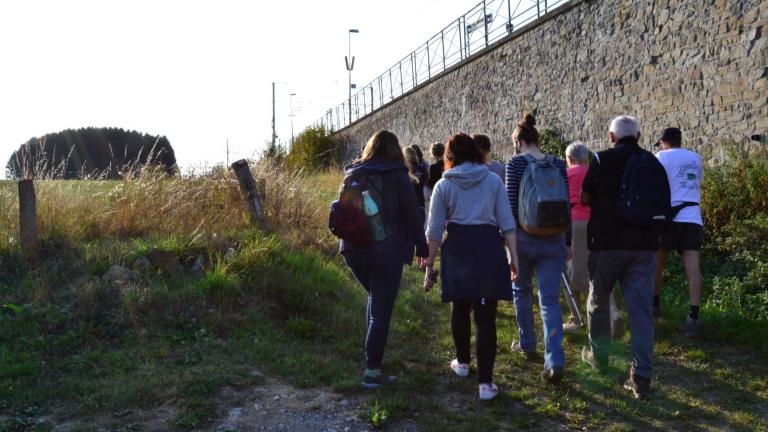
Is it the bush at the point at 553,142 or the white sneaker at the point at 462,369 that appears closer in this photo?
the white sneaker at the point at 462,369

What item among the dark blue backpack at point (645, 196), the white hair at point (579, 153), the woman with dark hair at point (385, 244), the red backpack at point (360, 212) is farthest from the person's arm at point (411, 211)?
the white hair at point (579, 153)

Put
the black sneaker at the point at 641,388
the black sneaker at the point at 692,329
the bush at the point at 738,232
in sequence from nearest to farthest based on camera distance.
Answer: the black sneaker at the point at 641,388, the black sneaker at the point at 692,329, the bush at the point at 738,232

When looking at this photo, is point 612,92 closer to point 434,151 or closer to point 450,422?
point 434,151

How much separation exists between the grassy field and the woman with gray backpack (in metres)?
0.40

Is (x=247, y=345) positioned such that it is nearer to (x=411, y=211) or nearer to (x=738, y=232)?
(x=411, y=211)

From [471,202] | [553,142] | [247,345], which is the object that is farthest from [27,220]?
[553,142]

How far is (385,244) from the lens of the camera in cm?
403

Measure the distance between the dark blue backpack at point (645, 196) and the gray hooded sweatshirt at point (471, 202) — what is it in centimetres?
72

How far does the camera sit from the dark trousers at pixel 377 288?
4.04m

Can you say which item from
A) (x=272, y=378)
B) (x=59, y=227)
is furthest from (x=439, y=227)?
(x=59, y=227)

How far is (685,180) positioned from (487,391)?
262 centimetres

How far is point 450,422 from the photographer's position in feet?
12.2

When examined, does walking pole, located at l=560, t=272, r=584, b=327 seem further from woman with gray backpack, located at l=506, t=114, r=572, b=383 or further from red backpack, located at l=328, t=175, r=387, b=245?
red backpack, located at l=328, t=175, r=387, b=245

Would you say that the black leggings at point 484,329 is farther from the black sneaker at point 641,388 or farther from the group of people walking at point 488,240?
the black sneaker at point 641,388
